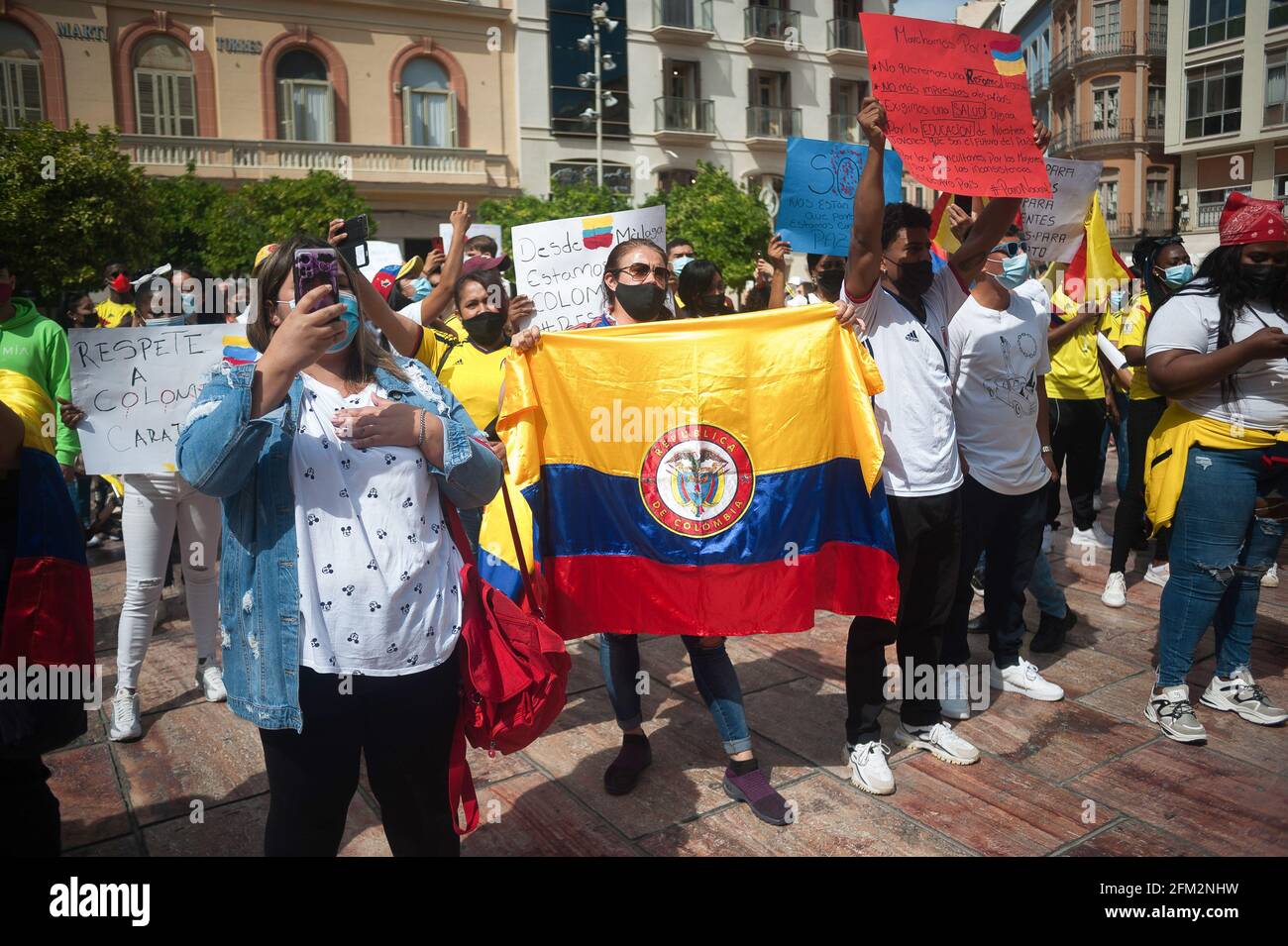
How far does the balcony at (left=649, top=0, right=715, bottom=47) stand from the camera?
30781 millimetres

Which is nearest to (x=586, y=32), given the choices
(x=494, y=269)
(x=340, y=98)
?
(x=340, y=98)

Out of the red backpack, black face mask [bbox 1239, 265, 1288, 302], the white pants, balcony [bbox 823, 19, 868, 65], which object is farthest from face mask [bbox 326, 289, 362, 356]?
balcony [bbox 823, 19, 868, 65]

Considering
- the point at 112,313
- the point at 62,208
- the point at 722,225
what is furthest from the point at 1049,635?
the point at 722,225

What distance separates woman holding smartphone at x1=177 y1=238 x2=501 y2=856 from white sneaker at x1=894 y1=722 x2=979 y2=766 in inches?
87.5

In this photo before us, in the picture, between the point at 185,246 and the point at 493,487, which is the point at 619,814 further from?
the point at 185,246

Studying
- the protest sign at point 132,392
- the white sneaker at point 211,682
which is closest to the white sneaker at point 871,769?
the white sneaker at point 211,682

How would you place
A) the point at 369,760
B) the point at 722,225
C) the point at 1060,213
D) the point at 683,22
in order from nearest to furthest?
the point at 369,760 → the point at 1060,213 → the point at 722,225 → the point at 683,22

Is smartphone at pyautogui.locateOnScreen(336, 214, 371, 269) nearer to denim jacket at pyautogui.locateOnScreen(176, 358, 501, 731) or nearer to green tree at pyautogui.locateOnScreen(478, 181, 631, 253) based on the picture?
denim jacket at pyautogui.locateOnScreen(176, 358, 501, 731)

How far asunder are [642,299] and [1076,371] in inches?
154

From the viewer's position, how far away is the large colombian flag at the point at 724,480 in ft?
11.2

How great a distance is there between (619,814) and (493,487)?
5.13 ft

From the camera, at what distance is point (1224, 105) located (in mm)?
34094

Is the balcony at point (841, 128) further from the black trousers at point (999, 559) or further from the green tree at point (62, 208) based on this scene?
the black trousers at point (999, 559)

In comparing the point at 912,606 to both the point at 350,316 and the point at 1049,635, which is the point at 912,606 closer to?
the point at 1049,635
